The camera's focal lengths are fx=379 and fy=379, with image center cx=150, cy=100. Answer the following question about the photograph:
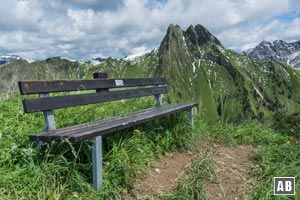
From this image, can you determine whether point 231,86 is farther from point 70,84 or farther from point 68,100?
point 68,100

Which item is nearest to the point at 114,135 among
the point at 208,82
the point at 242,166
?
the point at 242,166

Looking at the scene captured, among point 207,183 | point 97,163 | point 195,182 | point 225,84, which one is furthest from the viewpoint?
point 225,84

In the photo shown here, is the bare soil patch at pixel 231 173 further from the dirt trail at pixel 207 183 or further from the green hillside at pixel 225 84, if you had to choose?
the green hillside at pixel 225 84

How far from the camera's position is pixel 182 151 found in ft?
22.3

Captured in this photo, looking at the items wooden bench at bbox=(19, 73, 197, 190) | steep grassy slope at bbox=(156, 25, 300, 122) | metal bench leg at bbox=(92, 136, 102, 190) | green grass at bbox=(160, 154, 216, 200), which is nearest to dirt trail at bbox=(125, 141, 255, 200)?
green grass at bbox=(160, 154, 216, 200)

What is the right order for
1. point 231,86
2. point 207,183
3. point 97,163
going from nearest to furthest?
point 97,163 < point 207,183 < point 231,86

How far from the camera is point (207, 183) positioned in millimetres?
5320

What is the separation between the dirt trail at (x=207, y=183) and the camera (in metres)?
5.00

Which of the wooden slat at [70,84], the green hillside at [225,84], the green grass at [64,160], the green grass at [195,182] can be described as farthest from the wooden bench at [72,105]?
the green hillside at [225,84]

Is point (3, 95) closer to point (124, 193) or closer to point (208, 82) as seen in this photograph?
point (124, 193)

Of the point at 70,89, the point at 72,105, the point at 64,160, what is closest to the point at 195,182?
the point at 64,160

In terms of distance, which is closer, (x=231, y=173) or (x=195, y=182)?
(x=195, y=182)

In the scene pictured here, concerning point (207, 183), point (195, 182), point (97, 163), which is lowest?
point (207, 183)

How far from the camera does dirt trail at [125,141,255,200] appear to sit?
197 inches
